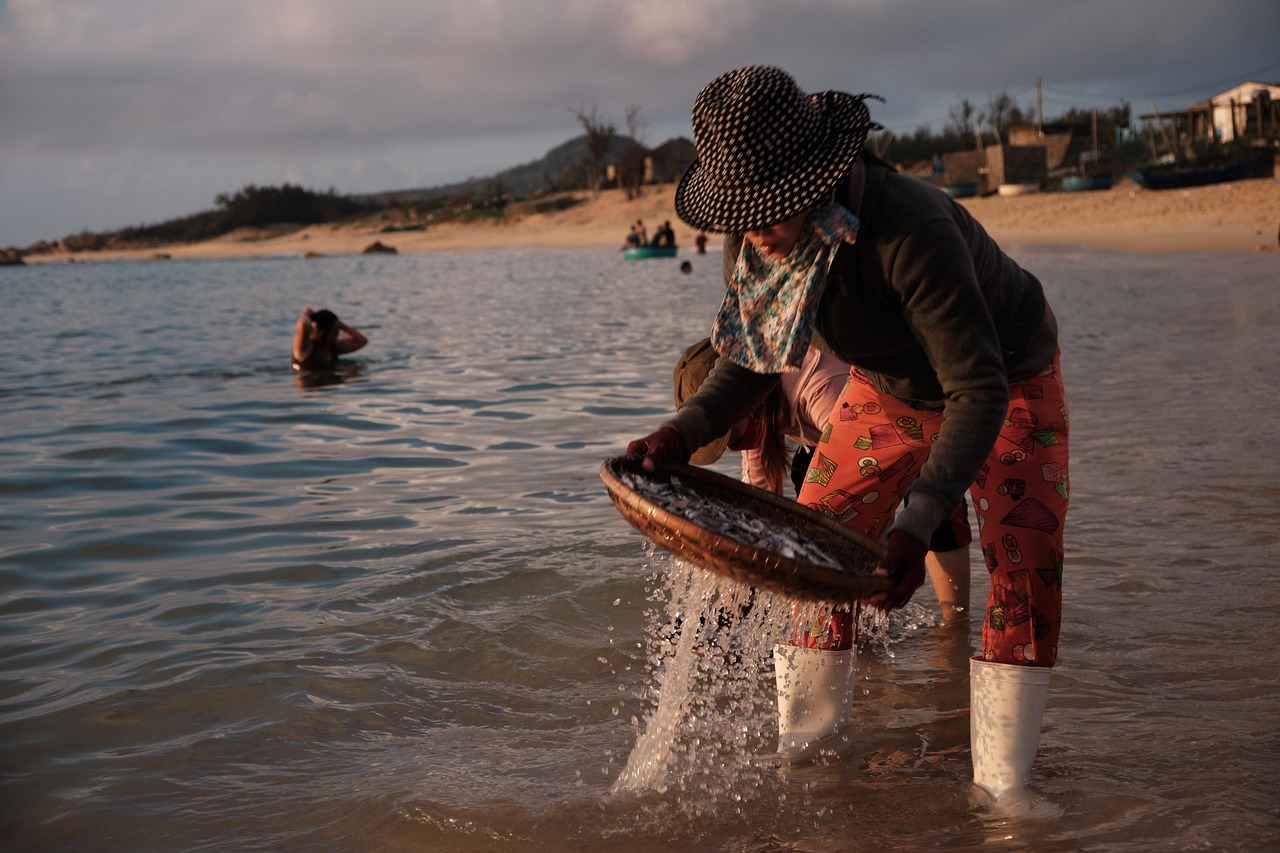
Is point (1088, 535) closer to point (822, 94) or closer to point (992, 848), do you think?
point (992, 848)

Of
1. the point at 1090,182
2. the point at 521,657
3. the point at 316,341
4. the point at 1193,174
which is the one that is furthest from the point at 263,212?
the point at 521,657

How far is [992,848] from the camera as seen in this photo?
2967 millimetres

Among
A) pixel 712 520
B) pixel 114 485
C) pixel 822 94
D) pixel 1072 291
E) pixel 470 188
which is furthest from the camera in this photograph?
pixel 470 188

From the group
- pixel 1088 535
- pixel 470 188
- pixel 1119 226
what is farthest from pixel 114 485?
pixel 470 188

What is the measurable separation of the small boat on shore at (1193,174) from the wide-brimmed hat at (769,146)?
3360 centimetres

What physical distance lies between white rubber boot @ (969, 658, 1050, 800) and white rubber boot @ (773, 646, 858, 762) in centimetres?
37

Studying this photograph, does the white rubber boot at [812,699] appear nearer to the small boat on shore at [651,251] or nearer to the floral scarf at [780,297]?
the floral scarf at [780,297]

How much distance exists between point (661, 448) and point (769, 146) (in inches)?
33.0

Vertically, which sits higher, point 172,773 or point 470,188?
point 470,188

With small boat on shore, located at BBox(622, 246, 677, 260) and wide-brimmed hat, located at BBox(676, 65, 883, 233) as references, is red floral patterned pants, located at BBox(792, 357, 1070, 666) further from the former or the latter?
small boat on shore, located at BBox(622, 246, 677, 260)

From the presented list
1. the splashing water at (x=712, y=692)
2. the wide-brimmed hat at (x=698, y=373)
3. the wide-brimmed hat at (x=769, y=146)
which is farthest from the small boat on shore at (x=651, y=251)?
the wide-brimmed hat at (x=769, y=146)

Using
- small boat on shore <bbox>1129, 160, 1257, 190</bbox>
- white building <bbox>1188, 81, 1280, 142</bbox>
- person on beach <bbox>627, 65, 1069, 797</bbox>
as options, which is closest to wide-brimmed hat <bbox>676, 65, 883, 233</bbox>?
person on beach <bbox>627, 65, 1069, 797</bbox>

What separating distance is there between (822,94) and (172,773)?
2853 millimetres

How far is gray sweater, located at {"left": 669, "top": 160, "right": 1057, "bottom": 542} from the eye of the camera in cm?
244
